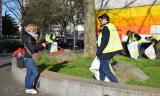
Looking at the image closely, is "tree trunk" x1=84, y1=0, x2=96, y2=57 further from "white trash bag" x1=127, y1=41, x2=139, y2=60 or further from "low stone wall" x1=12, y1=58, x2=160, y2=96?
"low stone wall" x1=12, y1=58, x2=160, y2=96

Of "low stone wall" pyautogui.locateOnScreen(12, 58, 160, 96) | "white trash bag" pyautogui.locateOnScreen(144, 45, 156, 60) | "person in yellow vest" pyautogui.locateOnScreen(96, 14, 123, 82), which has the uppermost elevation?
"person in yellow vest" pyautogui.locateOnScreen(96, 14, 123, 82)

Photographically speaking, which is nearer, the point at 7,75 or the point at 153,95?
the point at 153,95

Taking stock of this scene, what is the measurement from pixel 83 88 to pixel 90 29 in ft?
23.8

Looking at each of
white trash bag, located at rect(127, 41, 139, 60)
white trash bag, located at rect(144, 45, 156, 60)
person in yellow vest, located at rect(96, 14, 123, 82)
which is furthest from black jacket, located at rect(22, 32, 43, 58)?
white trash bag, located at rect(144, 45, 156, 60)

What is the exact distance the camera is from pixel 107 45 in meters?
10.1

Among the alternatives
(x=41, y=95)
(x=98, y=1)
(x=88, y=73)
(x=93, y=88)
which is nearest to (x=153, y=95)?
(x=93, y=88)

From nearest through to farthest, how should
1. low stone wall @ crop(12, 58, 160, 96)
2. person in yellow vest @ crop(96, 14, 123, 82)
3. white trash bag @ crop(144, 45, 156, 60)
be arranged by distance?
low stone wall @ crop(12, 58, 160, 96)
person in yellow vest @ crop(96, 14, 123, 82)
white trash bag @ crop(144, 45, 156, 60)

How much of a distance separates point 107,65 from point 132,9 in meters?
19.4

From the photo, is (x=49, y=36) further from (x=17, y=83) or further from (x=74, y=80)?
(x=74, y=80)

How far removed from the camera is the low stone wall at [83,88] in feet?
26.5

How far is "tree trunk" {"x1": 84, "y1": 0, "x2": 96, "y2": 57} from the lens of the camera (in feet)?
52.6

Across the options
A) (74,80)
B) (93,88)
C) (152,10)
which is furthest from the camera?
(152,10)

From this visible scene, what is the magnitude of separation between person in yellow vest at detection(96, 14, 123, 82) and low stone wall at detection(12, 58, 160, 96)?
78 centimetres

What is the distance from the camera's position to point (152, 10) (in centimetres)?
2827
